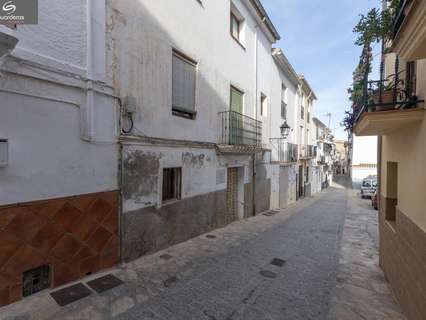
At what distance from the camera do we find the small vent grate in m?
3.51

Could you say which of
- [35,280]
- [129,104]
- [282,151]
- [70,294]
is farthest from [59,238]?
[282,151]

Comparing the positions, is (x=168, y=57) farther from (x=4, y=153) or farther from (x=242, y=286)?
(x=242, y=286)

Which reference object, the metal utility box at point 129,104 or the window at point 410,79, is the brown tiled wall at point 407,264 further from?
the metal utility box at point 129,104

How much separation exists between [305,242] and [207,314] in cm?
448

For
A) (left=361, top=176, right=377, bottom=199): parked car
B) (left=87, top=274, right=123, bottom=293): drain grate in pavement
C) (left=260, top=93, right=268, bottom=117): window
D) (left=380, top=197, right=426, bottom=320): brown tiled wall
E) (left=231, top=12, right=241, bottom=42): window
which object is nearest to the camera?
(left=380, top=197, right=426, bottom=320): brown tiled wall

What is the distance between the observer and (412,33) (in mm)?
2240

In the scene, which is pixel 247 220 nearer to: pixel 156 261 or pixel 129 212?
pixel 156 261

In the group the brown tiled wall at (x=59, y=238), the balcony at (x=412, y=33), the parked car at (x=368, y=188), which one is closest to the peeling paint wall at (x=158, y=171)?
the brown tiled wall at (x=59, y=238)

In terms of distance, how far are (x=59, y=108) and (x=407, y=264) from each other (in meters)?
5.69

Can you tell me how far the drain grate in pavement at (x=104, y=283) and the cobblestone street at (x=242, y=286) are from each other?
0.13 metres

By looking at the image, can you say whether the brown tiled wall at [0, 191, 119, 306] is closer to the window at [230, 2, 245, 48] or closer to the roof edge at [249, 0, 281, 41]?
the window at [230, 2, 245, 48]

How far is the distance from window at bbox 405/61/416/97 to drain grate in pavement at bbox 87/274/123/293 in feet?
18.4

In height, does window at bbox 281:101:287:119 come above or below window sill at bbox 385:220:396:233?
above

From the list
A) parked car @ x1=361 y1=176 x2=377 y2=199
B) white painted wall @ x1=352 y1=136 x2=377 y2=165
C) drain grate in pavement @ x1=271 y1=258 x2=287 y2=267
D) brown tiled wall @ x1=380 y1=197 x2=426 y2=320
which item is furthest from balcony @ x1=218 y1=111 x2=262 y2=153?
white painted wall @ x1=352 y1=136 x2=377 y2=165
